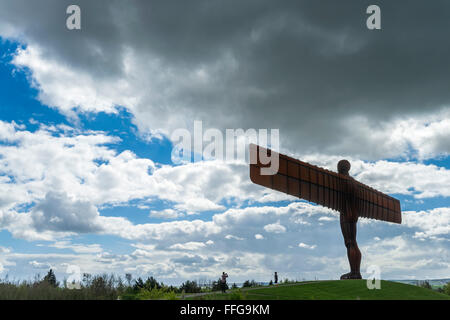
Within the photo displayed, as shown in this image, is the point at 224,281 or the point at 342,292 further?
the point at 224,281

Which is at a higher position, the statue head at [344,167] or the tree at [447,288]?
the statue head at [344,167]

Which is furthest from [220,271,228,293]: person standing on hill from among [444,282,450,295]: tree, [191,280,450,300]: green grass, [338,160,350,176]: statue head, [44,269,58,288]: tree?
[444,282,450,295]: tree

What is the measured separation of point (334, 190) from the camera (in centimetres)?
2477

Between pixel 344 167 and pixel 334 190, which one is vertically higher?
pixel 344 167

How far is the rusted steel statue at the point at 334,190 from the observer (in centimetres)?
2045

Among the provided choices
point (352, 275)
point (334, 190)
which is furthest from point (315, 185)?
point (352, 275)

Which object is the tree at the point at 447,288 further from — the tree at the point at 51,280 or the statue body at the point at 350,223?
the tree at the point at 51,280

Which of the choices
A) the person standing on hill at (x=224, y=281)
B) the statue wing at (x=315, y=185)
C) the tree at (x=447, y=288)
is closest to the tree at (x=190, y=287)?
the person standing on hill at (x=224, y=281)

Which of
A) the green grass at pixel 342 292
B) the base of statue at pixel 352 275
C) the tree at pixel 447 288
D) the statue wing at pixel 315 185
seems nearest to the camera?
the green grass at pixel 342 292

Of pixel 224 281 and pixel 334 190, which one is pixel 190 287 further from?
pixel 334 190

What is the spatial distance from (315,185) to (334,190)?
204 cm

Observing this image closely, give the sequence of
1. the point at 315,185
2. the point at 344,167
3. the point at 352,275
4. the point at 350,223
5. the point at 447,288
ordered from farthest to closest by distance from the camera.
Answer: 1. the point at 447,288
2. the point at 344,167
3. the point at 350,223
4. the point at 352,275
5. the point at 315,185
